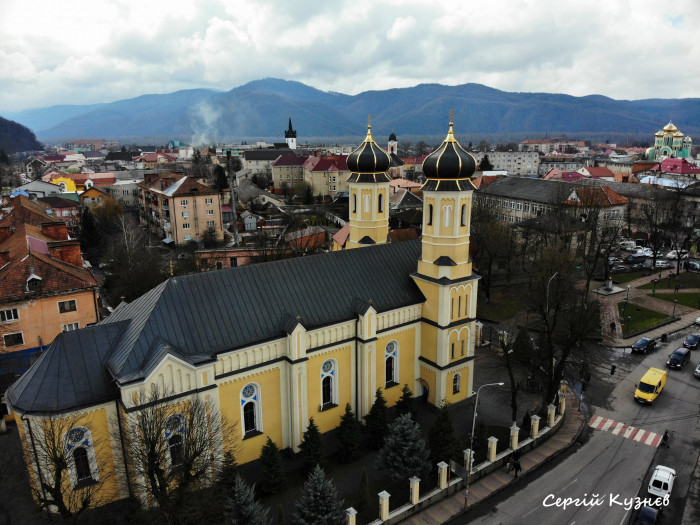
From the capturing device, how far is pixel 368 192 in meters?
36.5

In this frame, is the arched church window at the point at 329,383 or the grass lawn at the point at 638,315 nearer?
the arched church window at the point at 329,383

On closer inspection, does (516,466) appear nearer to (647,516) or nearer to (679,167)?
(647,516)

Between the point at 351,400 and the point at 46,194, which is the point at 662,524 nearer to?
the point at 351,400

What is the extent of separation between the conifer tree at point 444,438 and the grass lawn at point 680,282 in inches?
1610

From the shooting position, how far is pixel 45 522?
20.6m

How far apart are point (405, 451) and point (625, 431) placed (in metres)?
15.4

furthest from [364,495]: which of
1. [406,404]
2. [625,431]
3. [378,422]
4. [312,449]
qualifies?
[625,431]

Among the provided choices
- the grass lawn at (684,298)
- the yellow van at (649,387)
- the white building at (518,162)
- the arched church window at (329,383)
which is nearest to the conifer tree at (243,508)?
the arched church window at (329,383)

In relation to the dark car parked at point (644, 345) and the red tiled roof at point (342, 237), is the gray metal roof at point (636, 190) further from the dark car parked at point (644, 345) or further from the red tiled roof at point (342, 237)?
the red tiled roof at point (342, 237)

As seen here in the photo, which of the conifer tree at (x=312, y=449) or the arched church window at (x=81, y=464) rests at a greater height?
the arched church window at (x=81, y=464)

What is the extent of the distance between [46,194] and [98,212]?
1992 centimetres

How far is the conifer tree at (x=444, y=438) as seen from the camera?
2395 cm

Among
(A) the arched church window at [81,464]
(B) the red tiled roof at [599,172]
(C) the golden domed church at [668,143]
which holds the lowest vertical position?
(A) the arched church window at [81,464]

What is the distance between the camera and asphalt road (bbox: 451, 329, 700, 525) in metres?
22.5
